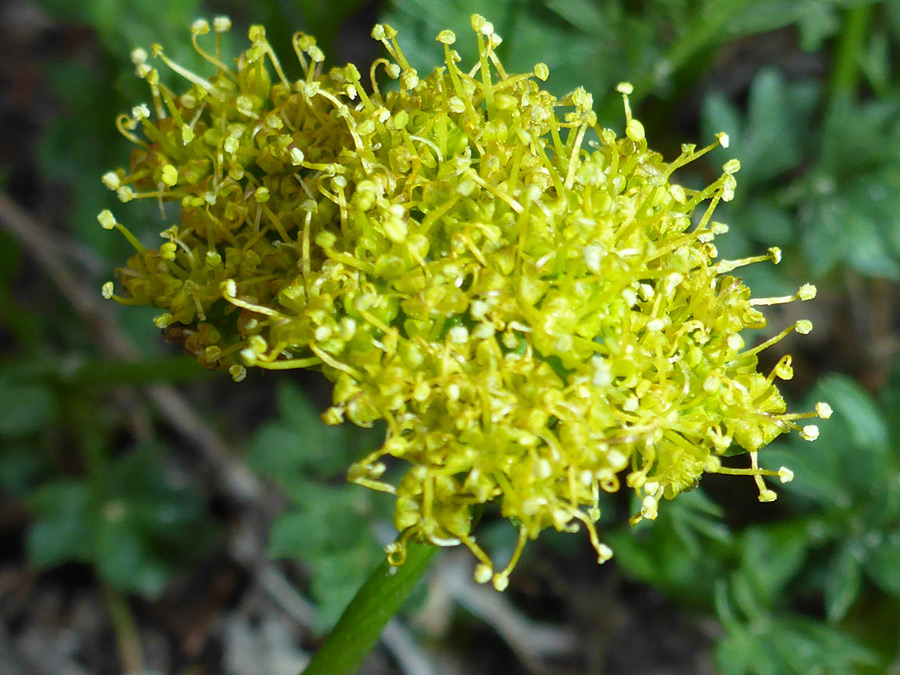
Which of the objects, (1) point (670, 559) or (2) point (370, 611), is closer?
(2) point (370, 611)

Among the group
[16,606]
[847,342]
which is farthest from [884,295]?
[16,606]

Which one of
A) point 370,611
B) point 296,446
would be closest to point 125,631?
point 296,446

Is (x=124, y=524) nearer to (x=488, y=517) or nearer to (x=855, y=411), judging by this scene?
(x=488, y=517)

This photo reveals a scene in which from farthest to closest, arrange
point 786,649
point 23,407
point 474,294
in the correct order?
1. point 23,407
2. point 786,649
3. point 474,294

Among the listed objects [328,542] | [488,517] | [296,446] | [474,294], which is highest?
[474,294]

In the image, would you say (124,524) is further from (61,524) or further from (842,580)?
(842,580)

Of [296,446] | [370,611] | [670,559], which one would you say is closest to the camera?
[370,611]

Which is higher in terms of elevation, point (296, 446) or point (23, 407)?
→ point (296, 446)

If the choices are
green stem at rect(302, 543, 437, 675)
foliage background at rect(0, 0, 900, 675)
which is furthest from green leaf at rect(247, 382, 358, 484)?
green stem at rect(302, 543, 437, 675)
